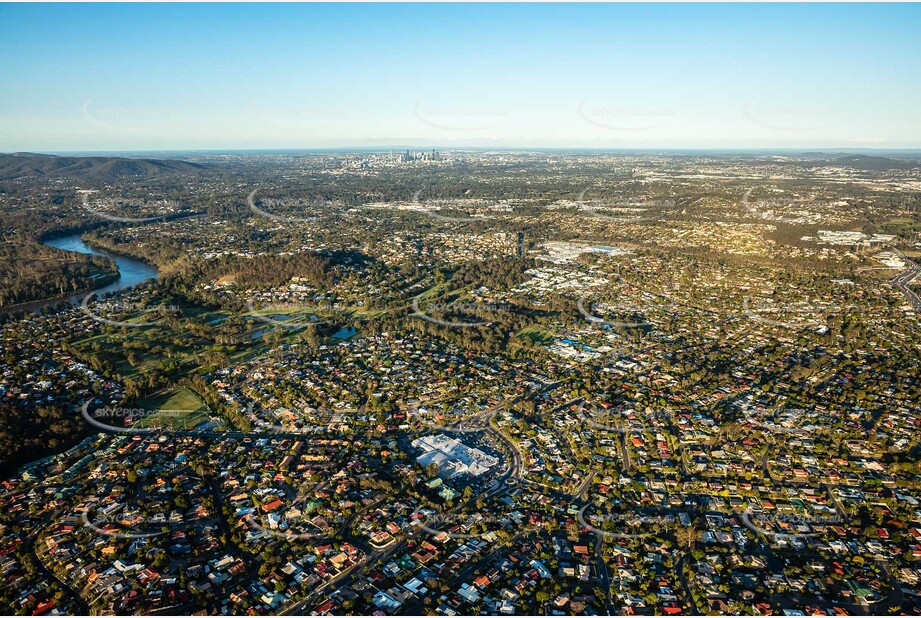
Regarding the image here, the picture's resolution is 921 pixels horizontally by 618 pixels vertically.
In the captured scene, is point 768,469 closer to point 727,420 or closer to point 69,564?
point 727,420

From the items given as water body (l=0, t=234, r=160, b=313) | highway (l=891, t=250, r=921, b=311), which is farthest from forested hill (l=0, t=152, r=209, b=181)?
highway (l=891, t=250, r=921, b=311)

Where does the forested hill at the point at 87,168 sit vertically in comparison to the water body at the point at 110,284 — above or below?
above

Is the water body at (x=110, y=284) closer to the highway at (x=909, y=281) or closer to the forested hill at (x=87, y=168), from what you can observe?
the highway at (x=909, y=281)

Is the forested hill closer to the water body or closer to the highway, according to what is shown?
the water body

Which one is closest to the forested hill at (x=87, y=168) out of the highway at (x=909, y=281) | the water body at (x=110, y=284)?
the water body at (x=110, y=284)

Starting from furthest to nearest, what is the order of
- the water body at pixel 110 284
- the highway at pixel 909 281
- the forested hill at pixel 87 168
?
the forested hill at pixel 87 168 < the water body at pixel 110 284 < the highway at pixel 909 281
